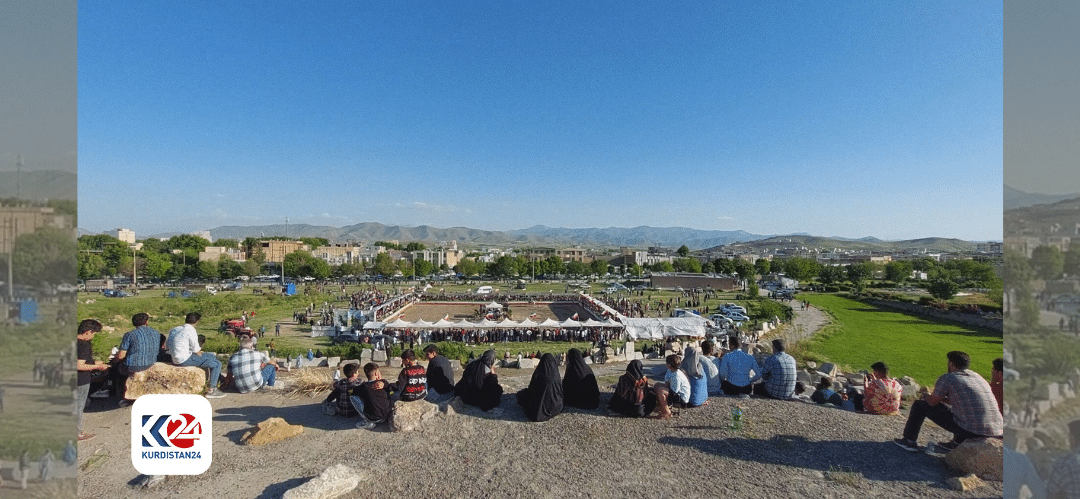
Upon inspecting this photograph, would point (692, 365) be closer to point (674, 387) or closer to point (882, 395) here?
point (674, 387)

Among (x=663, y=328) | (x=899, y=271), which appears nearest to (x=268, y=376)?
(x=663, y=328)

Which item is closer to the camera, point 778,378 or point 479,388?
point 479,388

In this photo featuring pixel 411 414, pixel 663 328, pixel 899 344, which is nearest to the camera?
pixel 411 414

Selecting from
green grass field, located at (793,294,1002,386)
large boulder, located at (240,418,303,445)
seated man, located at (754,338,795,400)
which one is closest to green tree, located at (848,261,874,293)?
green grass field, located at (793,294,1002,386)

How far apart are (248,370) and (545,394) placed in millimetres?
5188

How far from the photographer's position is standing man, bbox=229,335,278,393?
7105mm

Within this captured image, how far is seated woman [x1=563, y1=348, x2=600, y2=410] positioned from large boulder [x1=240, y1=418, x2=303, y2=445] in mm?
3707

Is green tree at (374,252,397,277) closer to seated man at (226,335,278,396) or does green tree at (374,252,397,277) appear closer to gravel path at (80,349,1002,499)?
seated man at (226,335,278,396)

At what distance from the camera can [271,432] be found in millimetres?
5301

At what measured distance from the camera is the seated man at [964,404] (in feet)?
14.2

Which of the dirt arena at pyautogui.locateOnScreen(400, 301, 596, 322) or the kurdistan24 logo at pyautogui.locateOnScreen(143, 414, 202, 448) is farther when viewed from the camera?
the dirt arena at pyautogui.locateOnScreen(400, 301, 596, 322)

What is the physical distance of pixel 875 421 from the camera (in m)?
5.98

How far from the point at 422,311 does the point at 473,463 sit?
29.1 metres

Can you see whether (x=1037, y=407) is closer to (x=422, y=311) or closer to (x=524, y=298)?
(x=422, y=311)
